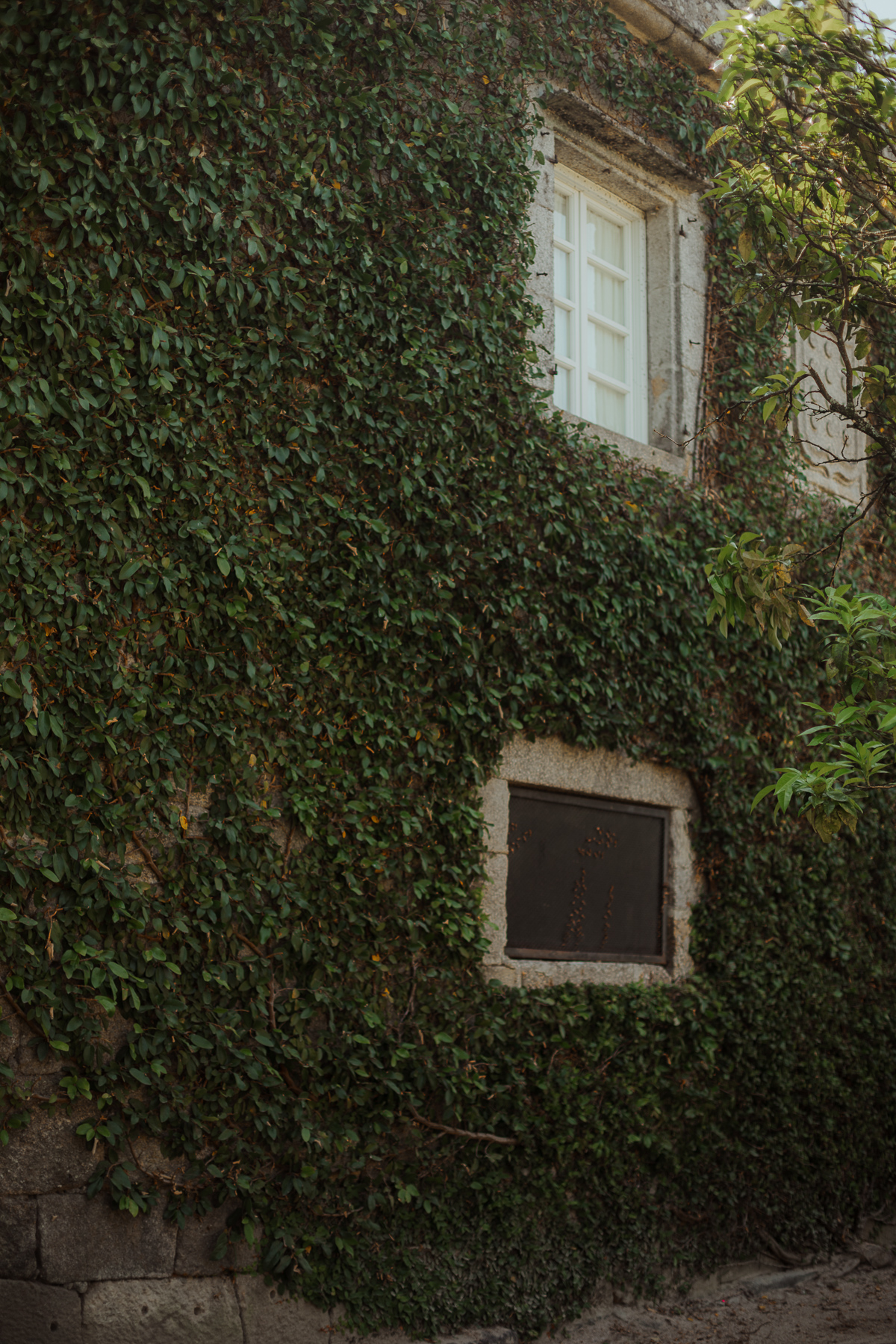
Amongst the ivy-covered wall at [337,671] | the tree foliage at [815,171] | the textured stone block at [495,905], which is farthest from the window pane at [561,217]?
the textured stone block at [495,905]

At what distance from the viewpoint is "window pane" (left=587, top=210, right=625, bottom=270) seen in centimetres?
600

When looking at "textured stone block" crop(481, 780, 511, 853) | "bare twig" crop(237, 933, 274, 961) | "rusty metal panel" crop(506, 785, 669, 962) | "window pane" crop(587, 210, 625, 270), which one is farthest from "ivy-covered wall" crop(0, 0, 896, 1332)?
"window pane" crop(587, 210, 625, 270)

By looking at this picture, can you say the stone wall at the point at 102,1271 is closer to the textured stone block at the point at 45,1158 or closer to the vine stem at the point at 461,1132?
the textured stone block at the point at 45,1158

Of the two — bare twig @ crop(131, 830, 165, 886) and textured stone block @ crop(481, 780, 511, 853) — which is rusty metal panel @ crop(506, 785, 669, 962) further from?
bare twig @ crop(131, 830, 165, 886)

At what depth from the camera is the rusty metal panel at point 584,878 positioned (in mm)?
4793

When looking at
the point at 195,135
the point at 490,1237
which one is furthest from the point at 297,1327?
the point at 195,135

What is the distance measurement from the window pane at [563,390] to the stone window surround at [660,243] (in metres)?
0.31

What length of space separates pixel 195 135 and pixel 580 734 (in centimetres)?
280

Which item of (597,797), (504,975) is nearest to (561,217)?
(597,797)

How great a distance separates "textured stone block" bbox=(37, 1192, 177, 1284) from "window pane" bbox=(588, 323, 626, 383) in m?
4.34

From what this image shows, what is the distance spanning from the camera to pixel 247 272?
4066 millimetres

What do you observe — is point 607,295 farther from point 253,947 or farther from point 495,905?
point 253,947

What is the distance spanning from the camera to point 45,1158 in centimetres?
335

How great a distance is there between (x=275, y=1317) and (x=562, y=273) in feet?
15.6
